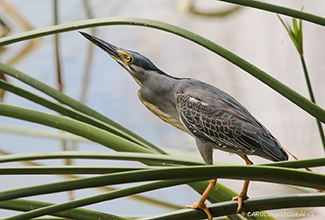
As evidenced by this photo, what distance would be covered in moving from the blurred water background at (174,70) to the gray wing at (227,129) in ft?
1.83

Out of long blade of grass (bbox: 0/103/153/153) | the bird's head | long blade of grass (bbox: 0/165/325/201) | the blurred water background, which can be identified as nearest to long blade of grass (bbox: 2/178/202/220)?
long blade of grass (bbox: 0/165/325/201)

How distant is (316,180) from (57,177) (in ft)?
3.17

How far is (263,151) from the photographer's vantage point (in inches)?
18.9

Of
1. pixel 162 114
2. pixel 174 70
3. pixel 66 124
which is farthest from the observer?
pixel 174 70

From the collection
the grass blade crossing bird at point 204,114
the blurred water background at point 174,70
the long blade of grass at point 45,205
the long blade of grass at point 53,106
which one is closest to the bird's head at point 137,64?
the grass blade crossing bird at point 204,114

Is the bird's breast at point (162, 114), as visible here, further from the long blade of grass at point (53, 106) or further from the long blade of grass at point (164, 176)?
the long blade of grass at point (164, 176)

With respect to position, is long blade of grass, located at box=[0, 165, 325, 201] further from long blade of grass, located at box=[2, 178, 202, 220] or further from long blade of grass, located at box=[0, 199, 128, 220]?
long blade of grass, located at box=[0, 199, 128, 220]

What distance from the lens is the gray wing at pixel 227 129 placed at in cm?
48

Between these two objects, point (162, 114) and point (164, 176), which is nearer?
point (164, 176)

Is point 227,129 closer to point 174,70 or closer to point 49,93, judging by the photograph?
point 49,93

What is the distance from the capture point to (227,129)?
0.50 meters

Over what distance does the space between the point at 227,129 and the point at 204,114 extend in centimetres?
4

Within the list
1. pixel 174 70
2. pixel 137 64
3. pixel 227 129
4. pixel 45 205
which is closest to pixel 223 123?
pixel 227 129

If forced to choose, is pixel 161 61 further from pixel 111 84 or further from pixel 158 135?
pixel 158 135
